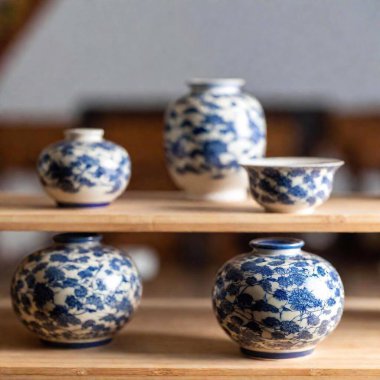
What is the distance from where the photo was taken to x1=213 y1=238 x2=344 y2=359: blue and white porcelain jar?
105 centimetres

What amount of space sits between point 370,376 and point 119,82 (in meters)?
2.37

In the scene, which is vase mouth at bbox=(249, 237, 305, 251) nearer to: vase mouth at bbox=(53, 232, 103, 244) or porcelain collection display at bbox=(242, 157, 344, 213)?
porcelain collection display at bbox=(242, 157, 344, 213)

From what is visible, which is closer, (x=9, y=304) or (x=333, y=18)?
(x=9, y=304)

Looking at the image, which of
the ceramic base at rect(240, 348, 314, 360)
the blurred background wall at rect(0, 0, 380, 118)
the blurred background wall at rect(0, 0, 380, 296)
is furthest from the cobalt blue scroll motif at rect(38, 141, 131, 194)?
the blurred background wall at rect(0, 0, 380, 118)

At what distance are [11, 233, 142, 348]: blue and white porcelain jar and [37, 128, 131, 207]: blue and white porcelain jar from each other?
0.08 meters

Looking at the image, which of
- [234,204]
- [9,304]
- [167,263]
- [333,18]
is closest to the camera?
[234,204]

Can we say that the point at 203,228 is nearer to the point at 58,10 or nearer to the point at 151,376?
the point at 151,376

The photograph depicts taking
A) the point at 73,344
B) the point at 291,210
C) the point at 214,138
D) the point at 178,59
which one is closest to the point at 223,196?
the point at 214,138

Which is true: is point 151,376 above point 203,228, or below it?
below

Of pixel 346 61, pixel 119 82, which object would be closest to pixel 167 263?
pixel 119 82

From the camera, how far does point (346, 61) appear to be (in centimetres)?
320

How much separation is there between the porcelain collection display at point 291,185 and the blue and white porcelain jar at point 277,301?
0.06m

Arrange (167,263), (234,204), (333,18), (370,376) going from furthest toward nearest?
(333,18), (167,263), (234,204), (370,376)

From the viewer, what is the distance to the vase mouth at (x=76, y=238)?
3.88 ft
